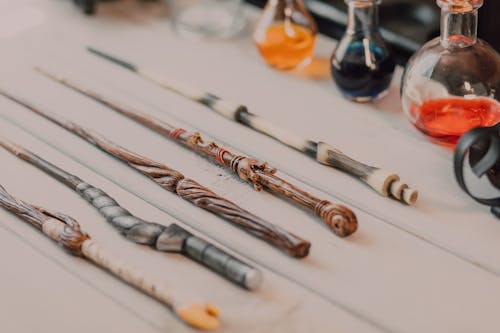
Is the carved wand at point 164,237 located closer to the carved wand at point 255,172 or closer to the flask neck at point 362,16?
the carved wand at point 255,172

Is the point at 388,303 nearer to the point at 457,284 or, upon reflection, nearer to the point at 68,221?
the point at 457,284

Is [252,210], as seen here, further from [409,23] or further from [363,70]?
[409,23]

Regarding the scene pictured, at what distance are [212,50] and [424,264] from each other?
555 mm

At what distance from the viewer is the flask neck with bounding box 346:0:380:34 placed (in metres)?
1.00

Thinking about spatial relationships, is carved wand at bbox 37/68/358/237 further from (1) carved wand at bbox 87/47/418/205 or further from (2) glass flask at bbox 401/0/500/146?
(2) glass flask at bbox 401/0/500/146

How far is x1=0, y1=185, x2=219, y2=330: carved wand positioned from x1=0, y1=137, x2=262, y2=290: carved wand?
0.04 meters

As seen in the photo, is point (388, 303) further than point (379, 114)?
No

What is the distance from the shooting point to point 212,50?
3.96ft

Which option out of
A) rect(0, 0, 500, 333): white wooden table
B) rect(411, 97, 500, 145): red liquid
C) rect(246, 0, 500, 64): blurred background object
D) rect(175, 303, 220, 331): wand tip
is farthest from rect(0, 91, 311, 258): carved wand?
rect(246, 0, 500, 64): blurred background object

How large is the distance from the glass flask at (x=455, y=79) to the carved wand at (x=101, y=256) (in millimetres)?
388

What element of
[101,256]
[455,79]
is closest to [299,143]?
[455,79]

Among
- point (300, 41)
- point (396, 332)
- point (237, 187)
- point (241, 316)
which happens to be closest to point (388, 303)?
point (396, 332)

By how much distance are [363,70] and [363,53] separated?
0.07 ft

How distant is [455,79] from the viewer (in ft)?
3.00
